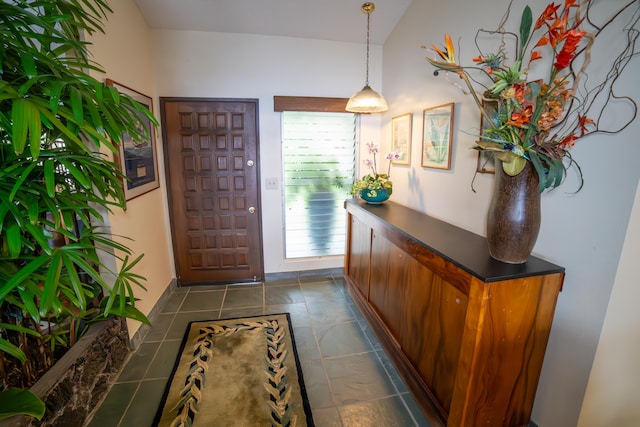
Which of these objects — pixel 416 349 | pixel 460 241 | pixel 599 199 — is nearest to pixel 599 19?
pixel 599 199

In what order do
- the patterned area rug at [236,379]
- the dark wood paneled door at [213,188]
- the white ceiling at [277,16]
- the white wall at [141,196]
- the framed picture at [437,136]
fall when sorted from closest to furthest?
the patterned area rug at [236,379], the white wall at [141,196], the framed picture at [437,136], the white ceiling at [277,16], the dark wood paneled door at [213,188]

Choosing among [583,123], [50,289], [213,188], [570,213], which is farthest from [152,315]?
[583,123]

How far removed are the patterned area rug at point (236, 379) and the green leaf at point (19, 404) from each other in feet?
2.79

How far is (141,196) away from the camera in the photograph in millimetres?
2619

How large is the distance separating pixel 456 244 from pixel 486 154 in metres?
0.63

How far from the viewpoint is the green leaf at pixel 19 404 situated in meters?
1.01

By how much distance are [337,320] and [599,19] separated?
2.60 meters

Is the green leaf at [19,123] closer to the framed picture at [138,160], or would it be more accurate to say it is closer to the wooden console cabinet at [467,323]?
the framed picture at [138,160]

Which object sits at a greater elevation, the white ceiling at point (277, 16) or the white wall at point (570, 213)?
the white ceiling at point (277, 16)

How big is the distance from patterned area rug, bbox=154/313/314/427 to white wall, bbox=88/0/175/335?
1.98 ft

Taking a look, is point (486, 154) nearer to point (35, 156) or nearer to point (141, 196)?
point (35, 156)

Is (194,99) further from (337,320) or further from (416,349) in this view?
(416,349)

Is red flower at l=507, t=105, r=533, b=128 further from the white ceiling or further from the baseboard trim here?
the baseboard trim

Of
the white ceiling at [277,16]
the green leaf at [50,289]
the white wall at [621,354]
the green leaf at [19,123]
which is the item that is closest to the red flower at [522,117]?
the white wall at [621,354]
